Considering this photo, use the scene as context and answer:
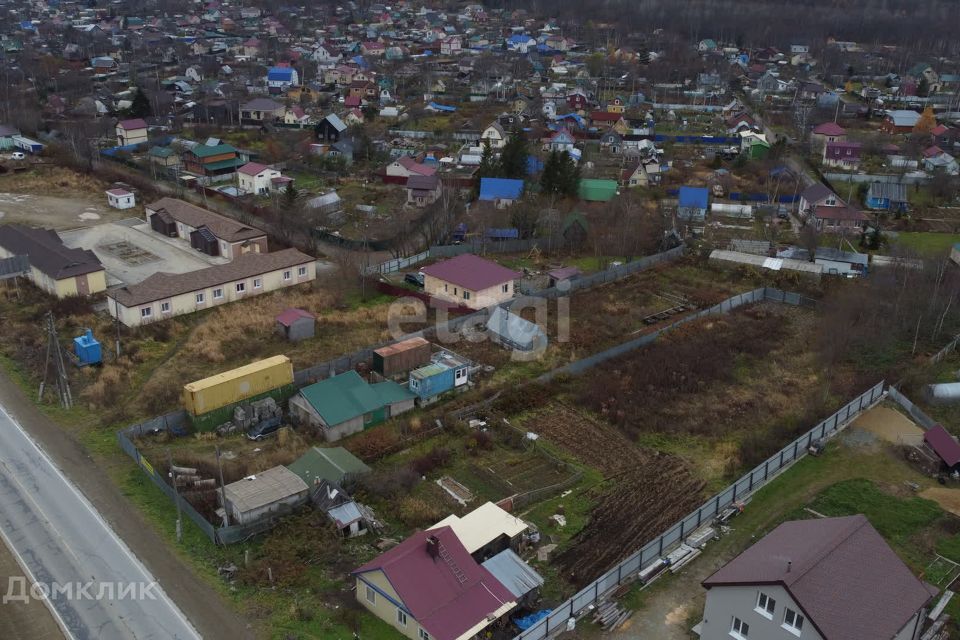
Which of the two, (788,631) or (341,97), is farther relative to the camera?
(341,97)

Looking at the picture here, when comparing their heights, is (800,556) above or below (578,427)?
above

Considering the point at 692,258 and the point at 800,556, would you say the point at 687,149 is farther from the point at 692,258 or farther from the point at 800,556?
the point at 800,556

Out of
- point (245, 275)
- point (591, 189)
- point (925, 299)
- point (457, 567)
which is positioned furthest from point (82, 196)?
point (925, 299)

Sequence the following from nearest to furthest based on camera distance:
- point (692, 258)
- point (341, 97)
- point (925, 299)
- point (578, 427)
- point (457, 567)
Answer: point (457, 567) → point (578, 427) → point (925, 299) → point (692, 258) → point (341, 97)

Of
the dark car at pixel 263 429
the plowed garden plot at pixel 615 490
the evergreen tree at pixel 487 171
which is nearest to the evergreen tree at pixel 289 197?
the evergreen tree at pixel 487 171

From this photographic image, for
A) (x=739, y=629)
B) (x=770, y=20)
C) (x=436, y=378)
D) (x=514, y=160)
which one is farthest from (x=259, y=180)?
(x=770, y=20)

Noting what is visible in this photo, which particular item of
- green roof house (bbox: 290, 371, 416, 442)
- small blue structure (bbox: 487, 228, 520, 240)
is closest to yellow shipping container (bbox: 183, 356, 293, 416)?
green roof house (bbox: 290, 371, 416, 442)

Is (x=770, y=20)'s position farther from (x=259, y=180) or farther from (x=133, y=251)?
(x=133, y=251)
